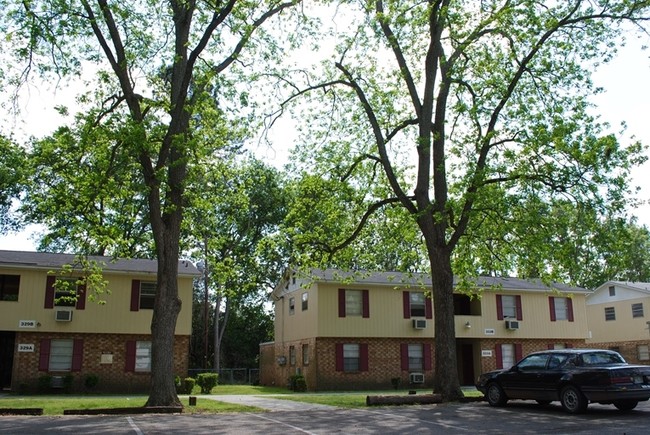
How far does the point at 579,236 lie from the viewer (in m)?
17.0

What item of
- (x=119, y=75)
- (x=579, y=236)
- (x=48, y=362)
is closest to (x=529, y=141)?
(x=579, y=236)

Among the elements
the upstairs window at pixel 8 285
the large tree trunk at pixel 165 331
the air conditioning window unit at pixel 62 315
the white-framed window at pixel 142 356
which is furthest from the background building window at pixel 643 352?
the upstairs window at pixel 8 285

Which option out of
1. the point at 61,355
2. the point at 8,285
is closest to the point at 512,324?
the point at 61,355

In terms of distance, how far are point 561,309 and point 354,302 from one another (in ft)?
39.7

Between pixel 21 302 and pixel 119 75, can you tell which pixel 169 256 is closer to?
pixel 119 75

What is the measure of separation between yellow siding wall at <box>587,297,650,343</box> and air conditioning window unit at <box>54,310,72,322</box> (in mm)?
32066

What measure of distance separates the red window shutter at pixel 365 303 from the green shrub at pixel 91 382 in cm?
1218

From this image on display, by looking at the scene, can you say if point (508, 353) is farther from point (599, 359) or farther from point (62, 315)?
point (62, 315)

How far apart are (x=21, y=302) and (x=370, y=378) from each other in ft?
51.4

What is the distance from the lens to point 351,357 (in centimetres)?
2952

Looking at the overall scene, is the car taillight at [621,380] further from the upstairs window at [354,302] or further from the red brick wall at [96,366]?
the red brick wall at [96,366]

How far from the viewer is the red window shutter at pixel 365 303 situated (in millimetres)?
29984

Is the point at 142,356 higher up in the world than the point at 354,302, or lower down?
lower down

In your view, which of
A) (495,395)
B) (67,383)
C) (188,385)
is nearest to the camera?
(495,395)
